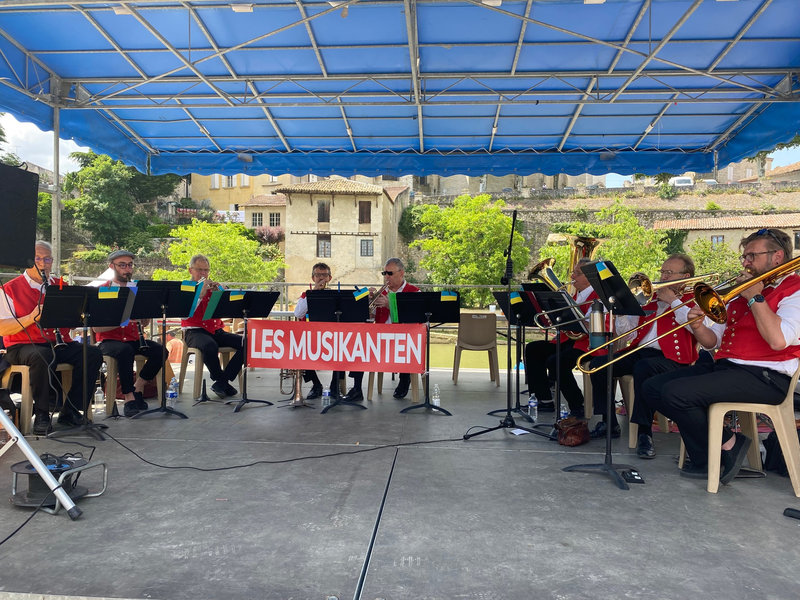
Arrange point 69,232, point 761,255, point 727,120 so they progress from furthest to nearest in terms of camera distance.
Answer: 1. point 69,232
2. point 727,120
3. point 761,255

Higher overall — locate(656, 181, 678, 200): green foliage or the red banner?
locate(656, 181, 678, 200): green foliage

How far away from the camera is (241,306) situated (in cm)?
600

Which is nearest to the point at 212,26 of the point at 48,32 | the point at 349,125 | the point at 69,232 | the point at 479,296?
the point at 48,32

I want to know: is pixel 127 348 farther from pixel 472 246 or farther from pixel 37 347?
pixel 472 246

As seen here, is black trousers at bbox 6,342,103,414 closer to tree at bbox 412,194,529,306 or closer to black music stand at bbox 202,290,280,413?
black music stand at bbox 202,290,280,413

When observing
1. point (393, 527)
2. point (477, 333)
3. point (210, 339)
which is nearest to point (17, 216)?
point (393, 527)

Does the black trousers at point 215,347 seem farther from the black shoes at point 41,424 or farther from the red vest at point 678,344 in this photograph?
the red vest at point 678,344

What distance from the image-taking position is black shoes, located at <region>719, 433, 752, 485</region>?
11.9ft

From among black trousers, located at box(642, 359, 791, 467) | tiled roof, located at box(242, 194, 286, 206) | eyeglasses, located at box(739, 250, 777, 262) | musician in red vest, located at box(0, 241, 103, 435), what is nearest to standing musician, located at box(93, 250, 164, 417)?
musician in red vest, located at box(0, 241, 103, 435)

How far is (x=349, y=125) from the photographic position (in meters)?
8.02

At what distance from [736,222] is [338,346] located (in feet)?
135

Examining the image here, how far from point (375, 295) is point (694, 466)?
3.35m

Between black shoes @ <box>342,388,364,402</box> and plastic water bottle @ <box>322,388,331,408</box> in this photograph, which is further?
black shoes @ <box>342,388,364,402</box>

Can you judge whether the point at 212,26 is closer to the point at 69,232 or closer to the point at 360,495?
the point at 360,495
